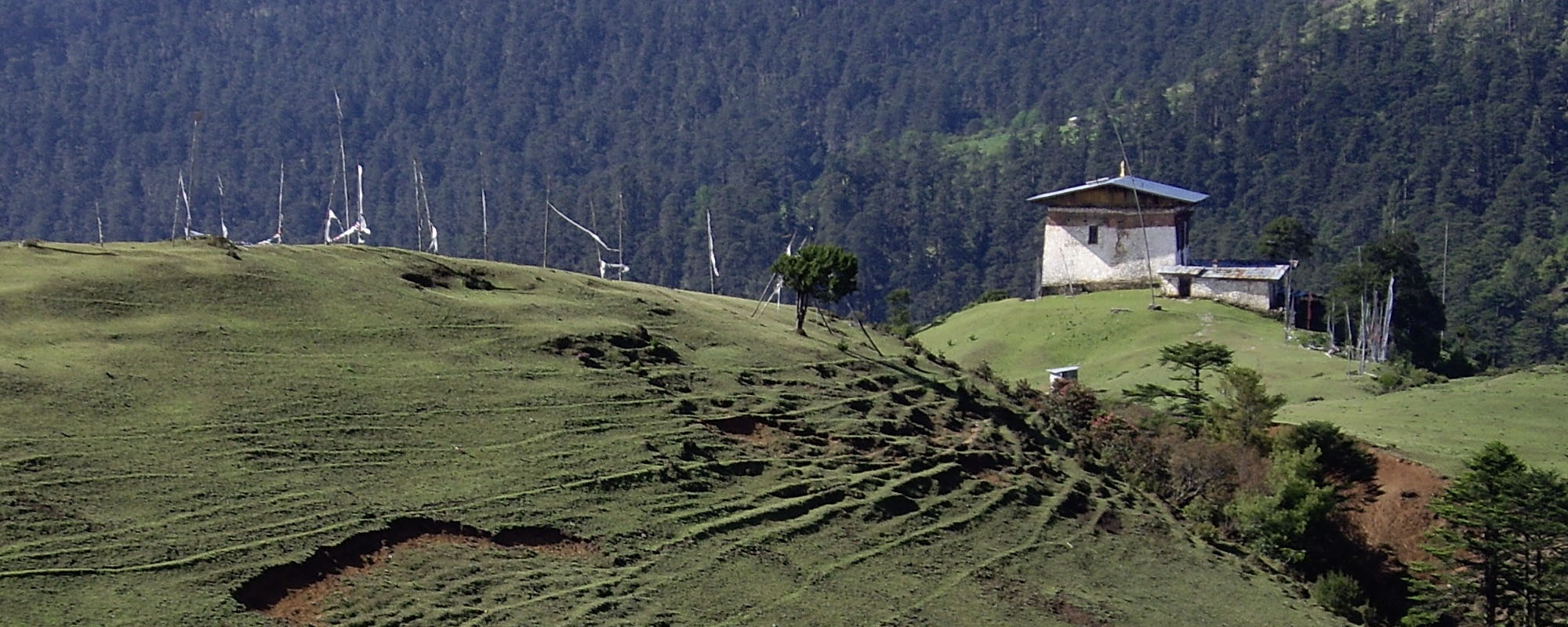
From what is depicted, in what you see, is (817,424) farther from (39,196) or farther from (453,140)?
(453,140)

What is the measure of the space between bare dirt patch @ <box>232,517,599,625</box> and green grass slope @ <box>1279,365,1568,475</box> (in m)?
18.6

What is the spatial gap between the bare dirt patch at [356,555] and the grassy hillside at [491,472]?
0.04 metres

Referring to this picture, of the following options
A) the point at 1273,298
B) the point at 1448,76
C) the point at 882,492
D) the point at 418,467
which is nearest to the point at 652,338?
the point at 882,492

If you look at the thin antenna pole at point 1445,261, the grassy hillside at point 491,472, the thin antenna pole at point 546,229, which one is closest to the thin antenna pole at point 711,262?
the thin antenna pole at point 546,229

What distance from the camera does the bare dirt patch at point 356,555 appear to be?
1838 cm

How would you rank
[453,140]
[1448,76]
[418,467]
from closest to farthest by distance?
1. [418,467]
2. [1448,76]
3. [453,140]

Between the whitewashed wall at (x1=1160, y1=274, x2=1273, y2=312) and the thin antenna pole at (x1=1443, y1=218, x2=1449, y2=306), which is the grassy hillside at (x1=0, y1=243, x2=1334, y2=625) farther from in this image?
the thin antenna pole at (x1=1443, y1=218, x2=1449, y2=306)

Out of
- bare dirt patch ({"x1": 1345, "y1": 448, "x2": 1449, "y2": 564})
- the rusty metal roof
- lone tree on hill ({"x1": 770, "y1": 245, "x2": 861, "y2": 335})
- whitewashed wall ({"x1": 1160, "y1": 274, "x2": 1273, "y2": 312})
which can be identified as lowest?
bare dirt patch ({"x1": 1345, "y1": 448, "x2": 1449, "y2": 564})

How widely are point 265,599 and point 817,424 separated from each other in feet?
37.3

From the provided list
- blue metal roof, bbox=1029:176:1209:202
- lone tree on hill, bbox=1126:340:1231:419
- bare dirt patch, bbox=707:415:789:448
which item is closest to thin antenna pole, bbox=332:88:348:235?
bare dirt patch, bbox=707:415:789:448

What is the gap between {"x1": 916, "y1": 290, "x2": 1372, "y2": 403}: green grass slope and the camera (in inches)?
1714

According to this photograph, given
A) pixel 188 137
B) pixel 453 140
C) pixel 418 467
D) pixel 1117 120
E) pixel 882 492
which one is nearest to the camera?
pixel 418 467

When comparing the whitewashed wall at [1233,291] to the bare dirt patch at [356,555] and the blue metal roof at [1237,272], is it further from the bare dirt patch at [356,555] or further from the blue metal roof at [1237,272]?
the bare dirt patch at [356,555]

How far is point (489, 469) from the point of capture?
22.6m
